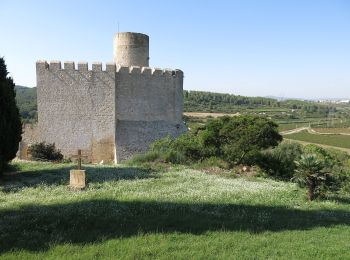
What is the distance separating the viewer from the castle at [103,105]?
67.2ft

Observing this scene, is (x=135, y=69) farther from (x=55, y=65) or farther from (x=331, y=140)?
(x=331, y=140)

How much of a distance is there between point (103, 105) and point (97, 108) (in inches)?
14.2

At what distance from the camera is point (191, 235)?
7.45 m

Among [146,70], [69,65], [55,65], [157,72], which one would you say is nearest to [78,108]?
[69,65]

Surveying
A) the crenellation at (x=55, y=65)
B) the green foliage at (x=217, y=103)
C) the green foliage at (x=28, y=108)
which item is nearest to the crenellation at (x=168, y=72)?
the crenellation at (x=55, y=65)

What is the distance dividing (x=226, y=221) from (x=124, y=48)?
15.7 m

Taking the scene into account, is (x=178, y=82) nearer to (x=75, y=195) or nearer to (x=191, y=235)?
(x=75, y=195)

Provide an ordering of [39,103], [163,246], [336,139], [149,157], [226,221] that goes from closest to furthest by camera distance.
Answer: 1. [163,246]
2. [226,221]
3. [149,157]
4. [39,103]
5. [336,139]

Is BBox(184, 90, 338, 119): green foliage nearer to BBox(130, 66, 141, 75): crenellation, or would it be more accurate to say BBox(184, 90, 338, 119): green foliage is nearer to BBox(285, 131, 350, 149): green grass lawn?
BBox(285, 131, 350, 149): green grass lawn

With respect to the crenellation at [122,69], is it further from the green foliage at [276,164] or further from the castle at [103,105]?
the green foliage at [276,164]

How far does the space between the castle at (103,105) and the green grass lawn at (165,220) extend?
730cm

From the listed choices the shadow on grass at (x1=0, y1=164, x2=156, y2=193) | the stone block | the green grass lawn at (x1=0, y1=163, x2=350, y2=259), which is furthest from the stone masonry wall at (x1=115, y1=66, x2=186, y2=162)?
the stone block

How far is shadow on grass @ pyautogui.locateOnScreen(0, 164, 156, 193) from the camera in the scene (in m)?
12.6

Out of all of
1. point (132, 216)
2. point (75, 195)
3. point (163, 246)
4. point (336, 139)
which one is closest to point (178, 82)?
point (75, 195)
